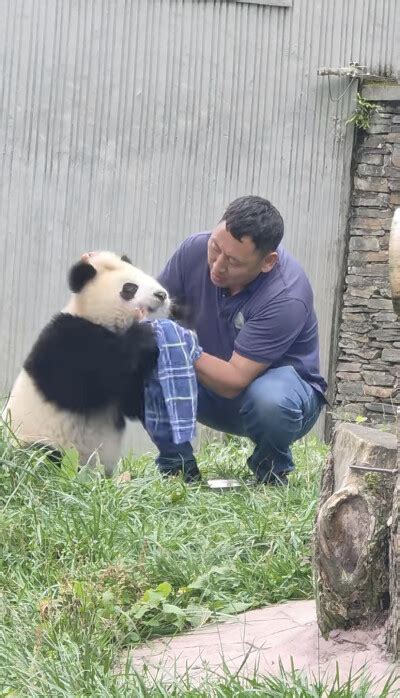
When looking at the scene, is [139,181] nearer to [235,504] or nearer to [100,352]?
[100,352]

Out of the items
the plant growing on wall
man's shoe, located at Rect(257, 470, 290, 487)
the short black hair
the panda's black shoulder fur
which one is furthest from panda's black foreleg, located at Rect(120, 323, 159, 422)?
the plant growing on wall

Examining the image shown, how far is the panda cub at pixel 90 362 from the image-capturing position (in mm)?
5297

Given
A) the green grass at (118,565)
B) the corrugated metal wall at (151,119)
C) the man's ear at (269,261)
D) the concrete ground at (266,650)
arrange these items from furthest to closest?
the corrugated metal wall at (151,119)
the man's ear at (269,261)
the green grass at (118,565)
the concrete ground at (266,650)

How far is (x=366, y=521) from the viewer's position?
10.7 ft

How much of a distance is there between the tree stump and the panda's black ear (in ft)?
7.61

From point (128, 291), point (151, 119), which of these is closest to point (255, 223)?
point (128, 291)

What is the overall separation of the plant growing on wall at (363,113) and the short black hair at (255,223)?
3.55 meters

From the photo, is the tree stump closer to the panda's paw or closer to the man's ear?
the panda's paw

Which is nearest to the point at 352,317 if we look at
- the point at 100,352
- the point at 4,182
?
the point at 4,182

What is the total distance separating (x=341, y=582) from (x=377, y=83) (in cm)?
608

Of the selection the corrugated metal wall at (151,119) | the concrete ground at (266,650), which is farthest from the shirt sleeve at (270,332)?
the corrugated metal wall at (151,119)

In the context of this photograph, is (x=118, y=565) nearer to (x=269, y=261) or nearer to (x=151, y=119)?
(x=269, y=261)

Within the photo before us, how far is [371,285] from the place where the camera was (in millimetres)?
8742

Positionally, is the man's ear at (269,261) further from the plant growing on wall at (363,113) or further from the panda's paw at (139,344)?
the plant growing on wall at (363,113)
